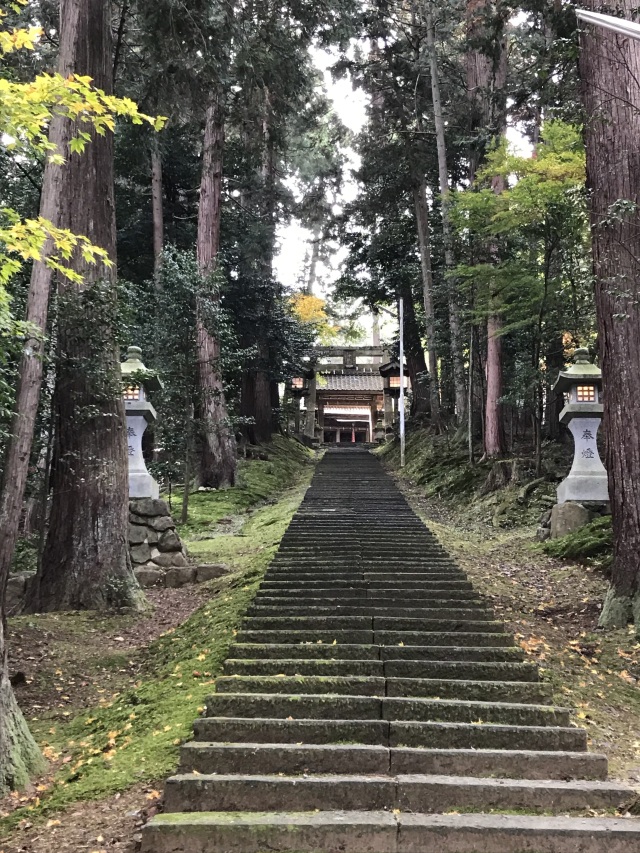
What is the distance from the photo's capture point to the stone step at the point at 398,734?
3.41 metres

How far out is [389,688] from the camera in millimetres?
3867

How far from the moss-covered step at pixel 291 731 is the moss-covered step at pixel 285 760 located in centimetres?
18

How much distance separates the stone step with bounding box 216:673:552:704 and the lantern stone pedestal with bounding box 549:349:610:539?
17.0 feet

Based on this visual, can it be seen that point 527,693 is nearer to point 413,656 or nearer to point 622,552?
point 413,656

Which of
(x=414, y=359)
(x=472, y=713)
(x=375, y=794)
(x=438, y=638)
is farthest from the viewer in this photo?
(x=414, y=359)

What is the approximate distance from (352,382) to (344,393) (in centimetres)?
59

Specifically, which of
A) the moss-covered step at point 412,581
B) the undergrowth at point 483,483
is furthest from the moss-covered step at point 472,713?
the undergrowth at point 483,483

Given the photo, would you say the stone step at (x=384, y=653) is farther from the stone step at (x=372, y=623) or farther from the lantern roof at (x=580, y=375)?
the lantern roof at (x=580, y=375)

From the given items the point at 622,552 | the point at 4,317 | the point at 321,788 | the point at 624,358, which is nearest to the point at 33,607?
the point at 4,317

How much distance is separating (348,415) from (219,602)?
24.8m

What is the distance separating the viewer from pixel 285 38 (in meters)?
9.54

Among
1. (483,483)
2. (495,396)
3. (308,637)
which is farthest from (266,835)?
(495,396)

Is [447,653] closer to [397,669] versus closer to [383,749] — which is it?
[397,669]

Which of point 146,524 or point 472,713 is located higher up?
point 146,524
